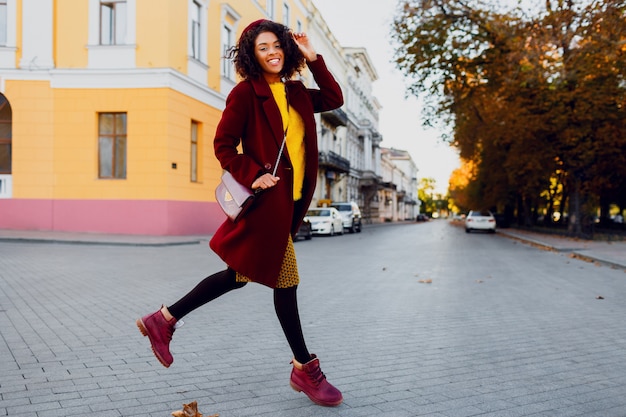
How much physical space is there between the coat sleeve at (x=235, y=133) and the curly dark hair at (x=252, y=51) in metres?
0.13

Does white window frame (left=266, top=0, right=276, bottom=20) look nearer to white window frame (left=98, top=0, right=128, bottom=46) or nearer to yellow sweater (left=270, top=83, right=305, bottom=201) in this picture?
white window frame (left=98, top=0, right=128, bottom=46)

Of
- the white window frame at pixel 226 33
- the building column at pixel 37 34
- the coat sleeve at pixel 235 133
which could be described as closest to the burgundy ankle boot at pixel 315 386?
the coat sleeve at pixel 235 133

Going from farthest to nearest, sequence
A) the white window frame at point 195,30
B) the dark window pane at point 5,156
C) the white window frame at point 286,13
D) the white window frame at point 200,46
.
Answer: the white window frame at point 286,13 → the white window frame at point 195,30 → the white window frame at point 200,46 → the dark window pane at point 5,156

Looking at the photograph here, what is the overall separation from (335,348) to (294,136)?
2.14 m

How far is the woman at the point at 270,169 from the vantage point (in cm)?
309

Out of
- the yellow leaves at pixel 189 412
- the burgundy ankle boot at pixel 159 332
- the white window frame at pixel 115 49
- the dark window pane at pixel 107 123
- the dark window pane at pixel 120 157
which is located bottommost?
the yellow leaves at pixel 189 412

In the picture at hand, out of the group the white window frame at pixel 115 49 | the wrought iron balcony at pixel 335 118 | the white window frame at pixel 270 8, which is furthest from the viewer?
the wrought iron balcony at pixel 335 118

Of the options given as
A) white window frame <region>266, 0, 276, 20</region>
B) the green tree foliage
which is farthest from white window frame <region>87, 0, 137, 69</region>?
white window frame <region>266, 0, 276, 20</region>

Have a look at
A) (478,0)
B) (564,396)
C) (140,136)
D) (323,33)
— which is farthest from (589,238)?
(323,33)

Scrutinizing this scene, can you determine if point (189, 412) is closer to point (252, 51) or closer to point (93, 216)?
point (252, 51)

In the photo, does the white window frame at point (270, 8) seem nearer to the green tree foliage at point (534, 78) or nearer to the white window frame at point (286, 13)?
the white window frame at point (286, 13)

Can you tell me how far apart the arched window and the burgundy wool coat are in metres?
19.6

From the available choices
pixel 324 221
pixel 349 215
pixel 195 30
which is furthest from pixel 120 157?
pixel 349 215

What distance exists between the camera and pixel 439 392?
3594 millimetres
